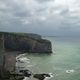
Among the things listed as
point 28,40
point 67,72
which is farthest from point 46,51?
point 67,72

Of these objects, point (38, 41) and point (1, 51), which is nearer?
point (1, 51)

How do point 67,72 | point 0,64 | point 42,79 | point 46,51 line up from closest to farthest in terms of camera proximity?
point 0,64 → point 42,79 → point 67,72 → point 46,51

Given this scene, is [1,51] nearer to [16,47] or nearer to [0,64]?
[0,64]

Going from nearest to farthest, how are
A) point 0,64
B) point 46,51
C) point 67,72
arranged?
point 0,64 < point 67,72 < point 46,51

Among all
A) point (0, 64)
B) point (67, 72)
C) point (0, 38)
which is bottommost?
point (67, 72)

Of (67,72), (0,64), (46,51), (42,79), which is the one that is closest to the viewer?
(0,64)

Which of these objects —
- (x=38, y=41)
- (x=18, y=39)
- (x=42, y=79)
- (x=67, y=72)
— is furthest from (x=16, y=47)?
(x=42, y=79)

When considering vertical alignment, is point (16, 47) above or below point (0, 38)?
below

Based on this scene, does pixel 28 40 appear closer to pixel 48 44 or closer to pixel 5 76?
pixel 48 44

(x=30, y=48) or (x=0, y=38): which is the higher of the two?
(x=0, y=38)
